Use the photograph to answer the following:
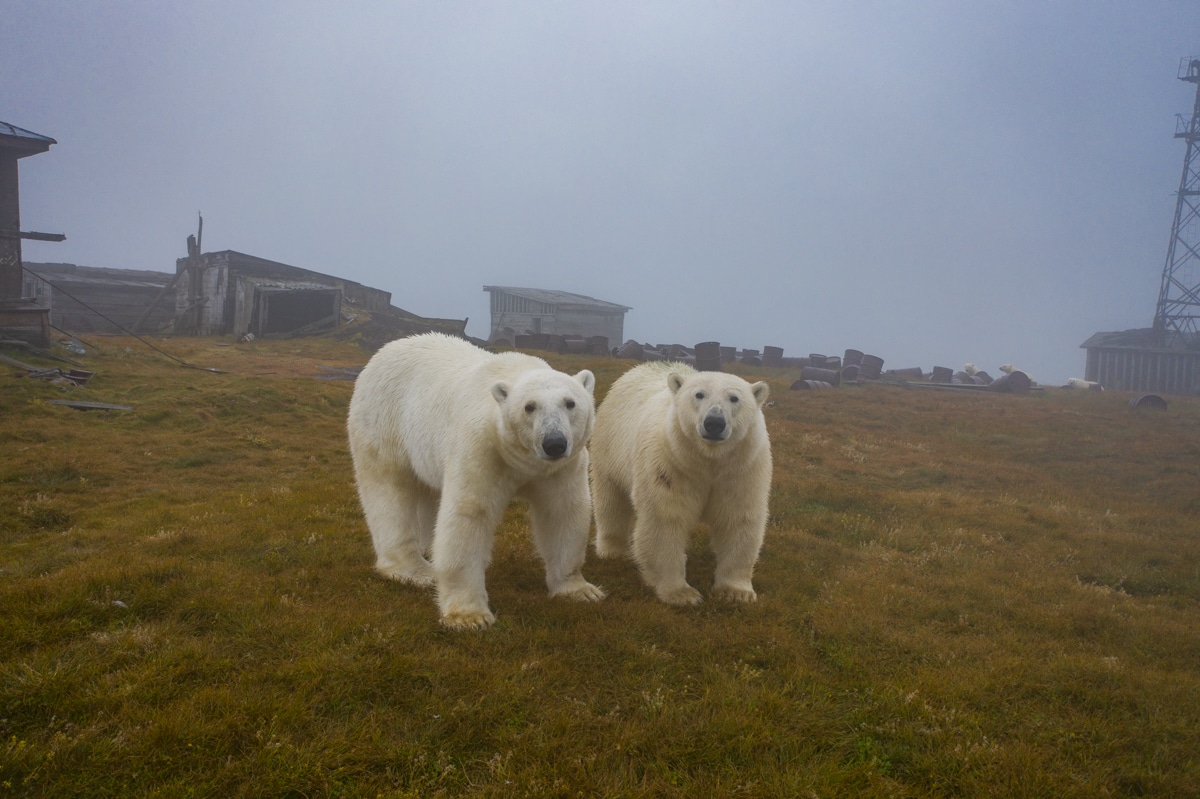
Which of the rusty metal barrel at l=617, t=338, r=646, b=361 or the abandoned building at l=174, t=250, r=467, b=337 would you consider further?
the abandoned building at l=174, t=250, r=467, b=337

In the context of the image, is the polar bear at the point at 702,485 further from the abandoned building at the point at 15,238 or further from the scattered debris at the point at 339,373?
the abandoned building at the point at 15,238

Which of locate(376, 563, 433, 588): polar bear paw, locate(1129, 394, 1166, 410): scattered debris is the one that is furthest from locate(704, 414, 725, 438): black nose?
locate(1129, 394, 1166, 410): scattered debris

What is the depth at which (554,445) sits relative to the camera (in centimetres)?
458

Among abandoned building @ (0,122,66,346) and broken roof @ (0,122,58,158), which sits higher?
broken roof @ (0,122,58,158)

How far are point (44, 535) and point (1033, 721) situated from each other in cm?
779

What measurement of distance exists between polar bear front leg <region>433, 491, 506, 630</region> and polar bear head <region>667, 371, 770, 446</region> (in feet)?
5.34

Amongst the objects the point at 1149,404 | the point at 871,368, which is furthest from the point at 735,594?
the point at 871,368

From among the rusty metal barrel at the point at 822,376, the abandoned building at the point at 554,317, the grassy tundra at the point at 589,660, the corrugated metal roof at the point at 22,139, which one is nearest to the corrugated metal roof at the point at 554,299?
the abandoned building at the point at 554,317

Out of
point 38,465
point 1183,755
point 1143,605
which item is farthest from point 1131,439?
point 38,465

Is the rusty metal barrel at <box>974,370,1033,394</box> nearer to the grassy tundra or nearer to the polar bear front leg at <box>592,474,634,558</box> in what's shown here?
the grassy tundra

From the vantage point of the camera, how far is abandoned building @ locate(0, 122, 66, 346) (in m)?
16.8

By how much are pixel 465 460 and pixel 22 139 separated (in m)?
19.2

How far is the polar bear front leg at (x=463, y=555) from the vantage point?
16.3ft

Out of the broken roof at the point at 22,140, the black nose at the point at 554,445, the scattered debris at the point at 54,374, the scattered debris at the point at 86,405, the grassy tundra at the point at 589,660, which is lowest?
the grassy tundra at the point at 589,660
